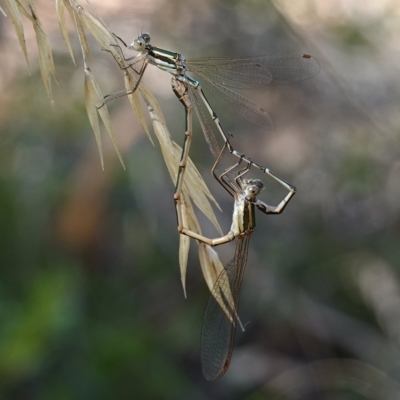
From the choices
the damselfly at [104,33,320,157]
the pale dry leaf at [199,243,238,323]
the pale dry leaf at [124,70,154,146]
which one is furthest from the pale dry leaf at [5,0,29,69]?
the damselfly at [104,33,320,157]

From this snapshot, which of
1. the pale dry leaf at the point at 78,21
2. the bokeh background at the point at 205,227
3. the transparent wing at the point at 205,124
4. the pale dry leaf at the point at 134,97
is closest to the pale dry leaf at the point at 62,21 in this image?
the pale dry leaf at the point at 78,21

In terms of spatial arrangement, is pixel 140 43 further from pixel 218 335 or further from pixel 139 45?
pixel 218 335

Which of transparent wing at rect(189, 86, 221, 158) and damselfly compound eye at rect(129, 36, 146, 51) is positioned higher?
damselfly compound eye at rect(129, 36, 146, 51)

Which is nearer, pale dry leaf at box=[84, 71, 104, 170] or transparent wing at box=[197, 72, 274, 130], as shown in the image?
pale dry leaf at box=[84, 71, 104, 170]

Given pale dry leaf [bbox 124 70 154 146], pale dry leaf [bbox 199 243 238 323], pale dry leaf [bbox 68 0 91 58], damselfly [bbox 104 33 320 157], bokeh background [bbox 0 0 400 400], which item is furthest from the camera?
bokeh background [bbox 0 0 400 400]

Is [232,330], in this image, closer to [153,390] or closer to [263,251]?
[153,390]

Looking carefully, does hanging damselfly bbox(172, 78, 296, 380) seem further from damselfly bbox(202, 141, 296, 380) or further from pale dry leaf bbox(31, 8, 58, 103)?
pale dry leaf bbox(31, 8, 58, 103)
